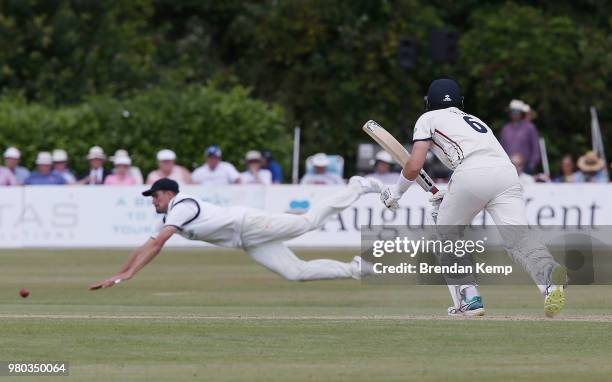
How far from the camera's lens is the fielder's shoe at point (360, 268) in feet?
48.2

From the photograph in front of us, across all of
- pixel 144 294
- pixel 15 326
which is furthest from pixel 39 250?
pixel 15 326

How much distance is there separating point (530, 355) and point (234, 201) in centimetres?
1431

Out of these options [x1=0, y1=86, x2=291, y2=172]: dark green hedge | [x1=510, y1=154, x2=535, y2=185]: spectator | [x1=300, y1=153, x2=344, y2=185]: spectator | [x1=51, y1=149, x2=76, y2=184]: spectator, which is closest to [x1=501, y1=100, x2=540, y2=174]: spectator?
[x1=510, y1=154, x2=535, y2=185]: spectator

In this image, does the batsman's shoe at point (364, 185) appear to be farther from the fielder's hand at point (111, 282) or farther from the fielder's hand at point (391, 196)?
the fielder's hand at point (391, 196)

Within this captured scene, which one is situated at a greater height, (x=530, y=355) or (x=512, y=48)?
(x=512, y=48)

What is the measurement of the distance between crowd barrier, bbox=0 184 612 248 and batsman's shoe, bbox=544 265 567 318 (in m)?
11.9

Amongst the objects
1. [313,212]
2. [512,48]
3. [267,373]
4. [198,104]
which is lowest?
[267,373]

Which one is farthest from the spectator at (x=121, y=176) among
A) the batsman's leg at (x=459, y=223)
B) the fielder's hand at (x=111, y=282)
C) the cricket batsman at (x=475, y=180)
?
the cricket batsman at (x=475, y=180)

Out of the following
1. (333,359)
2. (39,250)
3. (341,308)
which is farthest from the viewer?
(39,250)

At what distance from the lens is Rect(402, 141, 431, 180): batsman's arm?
1077 cm

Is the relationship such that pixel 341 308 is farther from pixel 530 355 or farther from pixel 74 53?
pixel 74 53

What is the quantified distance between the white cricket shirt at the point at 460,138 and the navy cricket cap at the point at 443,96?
106mm

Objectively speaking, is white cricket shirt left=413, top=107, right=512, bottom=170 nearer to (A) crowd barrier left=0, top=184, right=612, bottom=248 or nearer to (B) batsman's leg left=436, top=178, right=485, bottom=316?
(B) batsman's leg left=436, top=178, right=485, bottom=316

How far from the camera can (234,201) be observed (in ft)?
75.8
